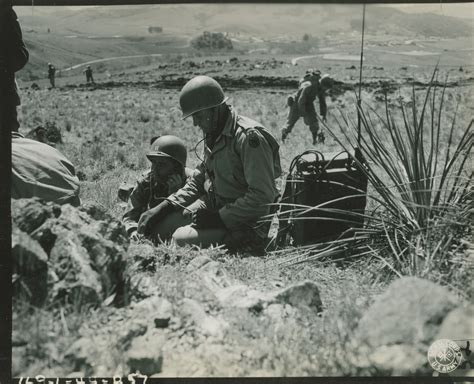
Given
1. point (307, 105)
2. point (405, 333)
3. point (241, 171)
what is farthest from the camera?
point (307, 105)

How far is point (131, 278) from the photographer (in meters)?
3.80

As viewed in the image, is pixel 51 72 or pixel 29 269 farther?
pixel 51 72

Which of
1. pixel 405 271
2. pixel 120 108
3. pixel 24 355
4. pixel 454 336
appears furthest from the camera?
pixel 120 108

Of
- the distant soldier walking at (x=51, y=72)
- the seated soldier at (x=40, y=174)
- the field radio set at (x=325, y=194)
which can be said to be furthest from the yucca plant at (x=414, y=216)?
the distant soldier walking at (x=51, y=72)

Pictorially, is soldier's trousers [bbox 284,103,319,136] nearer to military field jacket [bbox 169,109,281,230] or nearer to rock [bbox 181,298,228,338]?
military field jacket [bbox 169,109,281,230]

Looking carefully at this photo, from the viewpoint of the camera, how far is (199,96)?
4785 mm

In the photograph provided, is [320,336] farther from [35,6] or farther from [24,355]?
[35,6]

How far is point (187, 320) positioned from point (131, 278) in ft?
2.10

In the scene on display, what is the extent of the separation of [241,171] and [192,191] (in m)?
0.80

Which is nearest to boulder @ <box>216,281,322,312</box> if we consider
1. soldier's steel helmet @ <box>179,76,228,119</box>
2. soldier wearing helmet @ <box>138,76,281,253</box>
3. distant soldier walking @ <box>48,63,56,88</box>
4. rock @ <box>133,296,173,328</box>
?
rock @ <box>133,296,173,328</box>

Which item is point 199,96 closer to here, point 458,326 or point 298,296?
point 298,296

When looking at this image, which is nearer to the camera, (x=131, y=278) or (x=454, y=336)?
(x=454, y=336)

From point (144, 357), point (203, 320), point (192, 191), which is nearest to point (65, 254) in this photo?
point (144, 357)

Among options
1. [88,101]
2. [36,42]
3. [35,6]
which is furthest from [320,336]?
[88,101]
